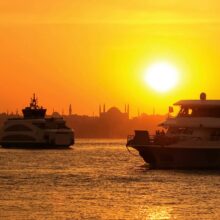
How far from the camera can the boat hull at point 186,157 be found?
87.7 meters

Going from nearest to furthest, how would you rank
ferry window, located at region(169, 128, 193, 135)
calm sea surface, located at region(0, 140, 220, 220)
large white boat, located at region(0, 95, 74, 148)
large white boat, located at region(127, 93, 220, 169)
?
calm sea surface, located at region(0, 140, 220, 220) → large white boat, located at region(127, 93, 220, 169) → ferry window, located at region(169, 128, 193, 135) → large white boat, located at region(0, 95, 74, 148)

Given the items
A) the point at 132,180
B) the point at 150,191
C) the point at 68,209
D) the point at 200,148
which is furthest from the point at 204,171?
the point at 68,209

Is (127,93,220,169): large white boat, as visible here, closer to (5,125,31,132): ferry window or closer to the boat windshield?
the boat windshield

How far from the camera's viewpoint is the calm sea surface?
5284 cm

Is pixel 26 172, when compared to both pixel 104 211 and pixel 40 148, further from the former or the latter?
pixel 40 148

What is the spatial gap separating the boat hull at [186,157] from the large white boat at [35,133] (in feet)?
306

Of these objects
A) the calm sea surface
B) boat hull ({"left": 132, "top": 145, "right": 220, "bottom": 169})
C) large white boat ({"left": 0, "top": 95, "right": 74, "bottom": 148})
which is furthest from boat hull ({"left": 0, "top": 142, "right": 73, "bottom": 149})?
boat hull ({"left": 132, "top": 145, "right": 220, "bottom": 169})

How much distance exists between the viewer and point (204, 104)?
90.6m

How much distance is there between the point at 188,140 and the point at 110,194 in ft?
81.4

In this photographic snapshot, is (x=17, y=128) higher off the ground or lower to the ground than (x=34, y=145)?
higher

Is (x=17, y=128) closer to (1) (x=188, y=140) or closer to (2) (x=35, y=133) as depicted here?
(2) (x=35, y=133)

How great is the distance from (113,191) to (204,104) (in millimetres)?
26382

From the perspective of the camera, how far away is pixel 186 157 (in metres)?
88.2

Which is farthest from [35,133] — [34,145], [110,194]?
[110,194]
